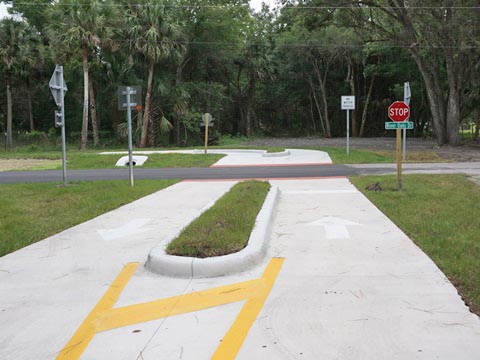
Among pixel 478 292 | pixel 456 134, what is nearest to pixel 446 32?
pixel 456 134

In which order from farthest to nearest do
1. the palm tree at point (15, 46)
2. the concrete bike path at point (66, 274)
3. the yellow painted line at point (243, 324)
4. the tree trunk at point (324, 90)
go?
the tree trunk at point (324, 90), the palm tree at point (15, 46), the concrete bike path at point (66, 274), the yellow painted line at point (243, 324)

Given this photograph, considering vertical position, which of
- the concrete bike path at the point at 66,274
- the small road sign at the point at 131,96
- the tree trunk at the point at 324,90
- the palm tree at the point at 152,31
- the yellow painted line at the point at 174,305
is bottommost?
the concrete bike path at the point at 66,274

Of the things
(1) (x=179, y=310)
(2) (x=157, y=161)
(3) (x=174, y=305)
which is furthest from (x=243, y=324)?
(2) (x=157, y=161)

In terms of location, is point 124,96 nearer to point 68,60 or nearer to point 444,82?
point 68,60

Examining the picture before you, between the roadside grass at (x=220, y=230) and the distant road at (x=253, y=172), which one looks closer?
the roadside grass at (x=220, y=230)

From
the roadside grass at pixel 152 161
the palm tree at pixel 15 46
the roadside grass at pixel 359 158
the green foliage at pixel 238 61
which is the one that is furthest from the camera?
the palm tree at pixel 15 46

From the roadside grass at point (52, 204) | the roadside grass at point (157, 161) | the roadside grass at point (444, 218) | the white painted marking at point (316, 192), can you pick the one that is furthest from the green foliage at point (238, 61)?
the roadside grass at point (52, 204)

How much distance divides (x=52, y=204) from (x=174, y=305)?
709cm

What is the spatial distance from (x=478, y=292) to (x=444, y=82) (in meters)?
36.7

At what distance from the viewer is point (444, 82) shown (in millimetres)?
37625

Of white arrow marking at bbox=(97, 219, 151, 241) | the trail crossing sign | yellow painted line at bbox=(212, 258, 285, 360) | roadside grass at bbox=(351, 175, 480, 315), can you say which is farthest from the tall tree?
yellow painted line at bbox=(212, 258, 285, 360)

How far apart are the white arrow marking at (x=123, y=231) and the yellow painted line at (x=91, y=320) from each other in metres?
1.82

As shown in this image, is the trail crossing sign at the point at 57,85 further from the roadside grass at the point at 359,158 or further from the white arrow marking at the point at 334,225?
the roadside grass at the point at 359,158

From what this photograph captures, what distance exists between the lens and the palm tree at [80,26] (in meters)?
32.3
